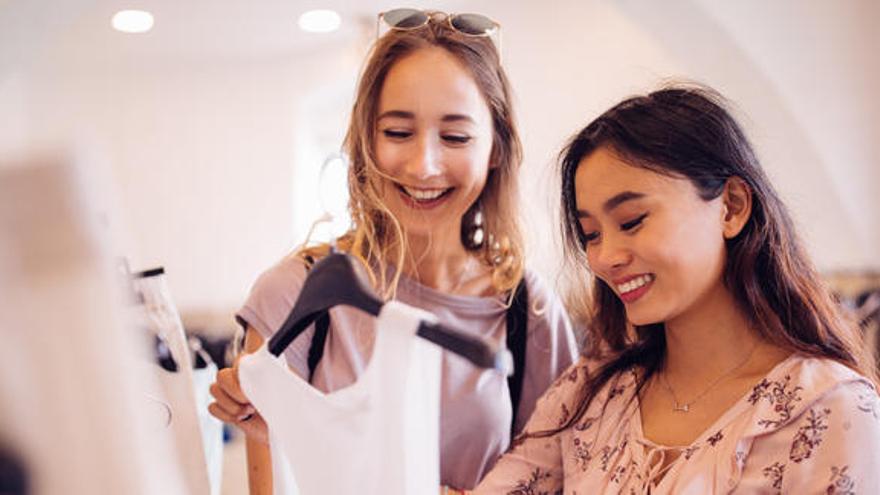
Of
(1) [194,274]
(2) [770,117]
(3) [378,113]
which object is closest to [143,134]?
(1) [194,274]

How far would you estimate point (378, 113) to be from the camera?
1.42 m

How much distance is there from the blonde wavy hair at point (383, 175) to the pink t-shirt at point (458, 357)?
0.17ft

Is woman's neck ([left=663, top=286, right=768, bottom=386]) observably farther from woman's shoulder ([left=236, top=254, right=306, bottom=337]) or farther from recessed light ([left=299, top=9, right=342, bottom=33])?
recessed light ([left=299, top=9, right=342, bottom=33])

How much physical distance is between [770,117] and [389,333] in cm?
369

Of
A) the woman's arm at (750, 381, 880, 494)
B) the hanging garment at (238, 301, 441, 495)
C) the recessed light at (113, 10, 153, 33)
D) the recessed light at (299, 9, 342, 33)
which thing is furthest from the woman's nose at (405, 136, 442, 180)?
the recessed light at (113, 10, 153, 33)

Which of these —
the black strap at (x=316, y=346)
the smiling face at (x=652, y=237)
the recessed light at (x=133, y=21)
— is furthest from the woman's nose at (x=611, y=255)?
the recessed light at (x=133, y=21)

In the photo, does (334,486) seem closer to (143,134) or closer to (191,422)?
(191,422)

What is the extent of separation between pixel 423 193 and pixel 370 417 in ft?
1.98

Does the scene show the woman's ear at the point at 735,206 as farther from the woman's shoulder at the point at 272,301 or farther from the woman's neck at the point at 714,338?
the woman's shoulder at the point at 272,301

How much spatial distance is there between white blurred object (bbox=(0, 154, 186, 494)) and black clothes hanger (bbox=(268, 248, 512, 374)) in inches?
10.1

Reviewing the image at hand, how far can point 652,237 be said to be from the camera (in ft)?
3.64

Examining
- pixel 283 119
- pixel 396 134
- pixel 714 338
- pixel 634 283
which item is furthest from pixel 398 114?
pixel 283 119

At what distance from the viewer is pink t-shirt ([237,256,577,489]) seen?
1.33 meters

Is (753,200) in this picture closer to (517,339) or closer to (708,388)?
(708,388)
